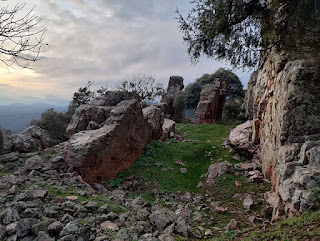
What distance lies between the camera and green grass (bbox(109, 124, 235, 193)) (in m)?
8.66

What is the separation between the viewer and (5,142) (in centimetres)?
1015

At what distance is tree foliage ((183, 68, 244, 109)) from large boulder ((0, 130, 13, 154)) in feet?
68.3

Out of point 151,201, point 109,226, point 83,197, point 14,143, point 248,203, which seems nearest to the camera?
point 109,226

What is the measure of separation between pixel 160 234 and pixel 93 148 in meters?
4.75

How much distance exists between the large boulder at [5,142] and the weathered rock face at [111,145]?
11.5 feet

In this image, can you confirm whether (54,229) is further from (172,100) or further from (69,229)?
(172,100)

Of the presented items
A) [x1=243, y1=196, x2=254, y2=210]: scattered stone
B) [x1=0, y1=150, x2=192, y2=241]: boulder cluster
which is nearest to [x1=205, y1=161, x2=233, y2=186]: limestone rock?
[x1=243, y1=196, x2=254, y2=210]: scattered stone

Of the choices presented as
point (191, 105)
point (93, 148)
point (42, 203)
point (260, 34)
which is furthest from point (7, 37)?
point (191, 105)

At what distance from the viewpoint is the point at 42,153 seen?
29.7ft

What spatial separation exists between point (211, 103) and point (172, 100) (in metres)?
8.98

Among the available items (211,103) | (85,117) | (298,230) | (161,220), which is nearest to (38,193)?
(161,220)

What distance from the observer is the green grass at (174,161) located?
8.66m

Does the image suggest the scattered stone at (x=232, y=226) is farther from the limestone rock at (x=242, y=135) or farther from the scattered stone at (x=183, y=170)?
the limestone rock at (x=242, y=135)

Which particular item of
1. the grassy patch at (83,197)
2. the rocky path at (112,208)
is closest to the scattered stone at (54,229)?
the rocky path at (112,208)
